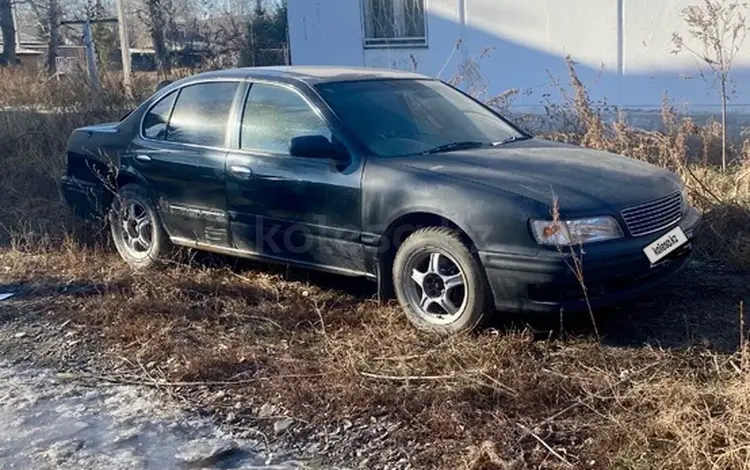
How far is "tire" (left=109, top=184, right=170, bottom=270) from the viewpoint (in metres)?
6.40

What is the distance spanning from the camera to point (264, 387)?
14.0 feet

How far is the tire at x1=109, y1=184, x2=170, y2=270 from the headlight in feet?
10.3

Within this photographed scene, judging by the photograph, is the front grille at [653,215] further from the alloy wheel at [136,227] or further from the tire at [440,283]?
the alloy wheel at [136,227]

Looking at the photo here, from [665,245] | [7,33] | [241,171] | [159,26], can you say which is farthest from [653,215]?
[7,33]

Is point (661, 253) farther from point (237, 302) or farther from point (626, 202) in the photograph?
point (237, 302)

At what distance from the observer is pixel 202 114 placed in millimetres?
6105

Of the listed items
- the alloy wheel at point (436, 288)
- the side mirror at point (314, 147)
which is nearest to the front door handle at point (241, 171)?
the side mirror at point (314, 147)

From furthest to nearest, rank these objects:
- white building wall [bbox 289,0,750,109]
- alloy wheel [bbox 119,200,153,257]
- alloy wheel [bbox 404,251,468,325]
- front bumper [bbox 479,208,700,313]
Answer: white building wall [bbox 289,0,750,109] → alloy wheel [bbox 119,200,153,257] → alloy wheel [bbox 404,251,468,325] → front bumper [bbox 479,208,700,313]

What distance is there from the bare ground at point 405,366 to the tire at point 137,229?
10.4 inches

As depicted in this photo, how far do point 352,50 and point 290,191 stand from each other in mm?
10072

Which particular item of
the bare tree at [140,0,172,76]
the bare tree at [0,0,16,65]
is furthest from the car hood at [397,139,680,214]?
the bare tree at [0,0,16,65]

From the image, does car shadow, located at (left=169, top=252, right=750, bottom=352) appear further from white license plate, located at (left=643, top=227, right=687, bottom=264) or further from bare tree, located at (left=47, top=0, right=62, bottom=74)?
bare tree, located at (left=47, top=0, right=62, bottom=74)

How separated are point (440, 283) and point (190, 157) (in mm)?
2214

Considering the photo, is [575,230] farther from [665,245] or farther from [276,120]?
[276,120]
